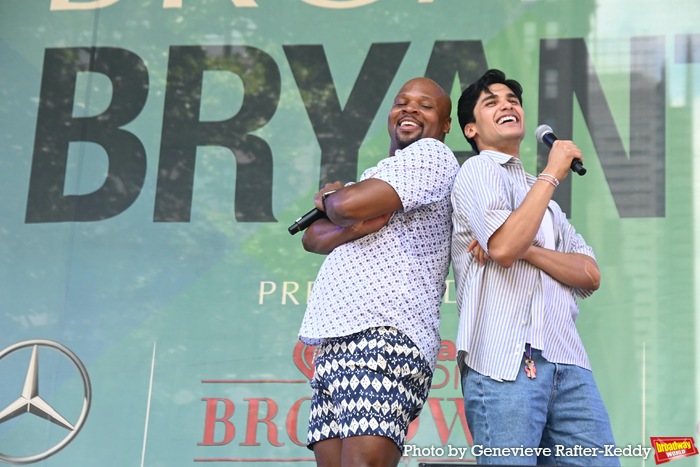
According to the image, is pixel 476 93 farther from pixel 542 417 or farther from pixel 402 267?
pixel 542 417

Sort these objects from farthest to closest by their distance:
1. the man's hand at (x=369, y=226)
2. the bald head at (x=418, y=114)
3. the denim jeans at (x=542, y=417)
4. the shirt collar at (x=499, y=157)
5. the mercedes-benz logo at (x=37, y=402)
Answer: the mercedes-benz logo at (x=37, y=402) → the bald head at (x=418, y=114) → the shirt collar at (x=499, y=157) → the man's hand at (x=369, y=226) → the denim jeans at (x=542, y=417)

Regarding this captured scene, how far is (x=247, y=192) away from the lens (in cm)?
472

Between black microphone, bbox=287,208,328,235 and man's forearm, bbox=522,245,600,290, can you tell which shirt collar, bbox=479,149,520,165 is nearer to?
man's forearm, bbox=522,245,600,290

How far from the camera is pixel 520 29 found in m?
4.71

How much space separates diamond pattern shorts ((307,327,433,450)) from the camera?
2.43m

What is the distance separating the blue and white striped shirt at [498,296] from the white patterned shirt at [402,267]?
0.19 feet

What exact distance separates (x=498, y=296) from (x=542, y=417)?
306 millimetres

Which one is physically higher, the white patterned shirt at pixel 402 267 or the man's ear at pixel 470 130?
the man's ear at pixel 470 130

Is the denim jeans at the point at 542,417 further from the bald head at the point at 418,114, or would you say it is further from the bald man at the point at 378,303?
the bald head at the point at 418,114

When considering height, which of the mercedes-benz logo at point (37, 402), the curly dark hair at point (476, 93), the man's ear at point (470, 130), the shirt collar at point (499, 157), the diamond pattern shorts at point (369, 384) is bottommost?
the mercedes-benz logo at point (37, 402)

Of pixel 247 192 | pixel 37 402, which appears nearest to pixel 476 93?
pixel 247 192

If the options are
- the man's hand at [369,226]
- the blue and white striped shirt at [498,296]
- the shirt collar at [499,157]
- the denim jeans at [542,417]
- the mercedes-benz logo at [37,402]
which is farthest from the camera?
the mercedes-benz logo at [37,402]

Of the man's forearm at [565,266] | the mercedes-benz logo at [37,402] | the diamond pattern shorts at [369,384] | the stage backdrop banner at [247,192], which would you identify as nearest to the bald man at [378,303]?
the diamond pattern shorts at [369,384]

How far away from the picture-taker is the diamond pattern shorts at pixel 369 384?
95.7 inches
